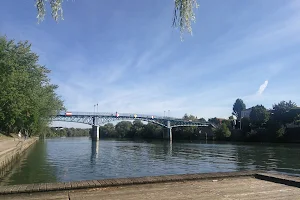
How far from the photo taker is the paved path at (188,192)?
689cm

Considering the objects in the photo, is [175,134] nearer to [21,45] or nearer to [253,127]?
[253,127]

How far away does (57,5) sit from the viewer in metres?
6.18

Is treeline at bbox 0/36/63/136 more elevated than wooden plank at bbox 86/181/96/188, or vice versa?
treeline at bbox 0/36/63/136

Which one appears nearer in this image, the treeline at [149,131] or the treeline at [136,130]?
the treeline at [149,131]

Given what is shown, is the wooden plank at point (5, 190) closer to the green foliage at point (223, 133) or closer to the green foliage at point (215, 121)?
the green foliage at point (223, 133)

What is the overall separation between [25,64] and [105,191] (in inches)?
1534

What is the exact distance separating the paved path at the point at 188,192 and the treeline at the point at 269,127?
319 feet

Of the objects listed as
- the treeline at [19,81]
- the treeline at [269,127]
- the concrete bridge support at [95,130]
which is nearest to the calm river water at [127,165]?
the treeline at [19,81]

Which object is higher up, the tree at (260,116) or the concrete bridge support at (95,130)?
the tree at (260,116)

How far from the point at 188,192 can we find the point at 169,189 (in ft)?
1.93

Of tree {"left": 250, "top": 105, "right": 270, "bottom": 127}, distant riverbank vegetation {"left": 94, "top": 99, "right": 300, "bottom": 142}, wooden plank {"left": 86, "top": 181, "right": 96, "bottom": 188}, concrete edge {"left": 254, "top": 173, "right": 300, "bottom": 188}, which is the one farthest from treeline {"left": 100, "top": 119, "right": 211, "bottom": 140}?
wooden plank {"left": 86, "top": 181, "right": 96, "bottom": 188}

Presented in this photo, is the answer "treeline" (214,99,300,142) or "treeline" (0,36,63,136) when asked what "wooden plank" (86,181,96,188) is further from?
"treeline" (214,99,300,142)

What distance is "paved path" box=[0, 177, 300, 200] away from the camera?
689cm

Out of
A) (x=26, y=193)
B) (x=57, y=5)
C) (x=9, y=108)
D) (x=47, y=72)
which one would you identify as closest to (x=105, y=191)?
(x=26, y=193)
